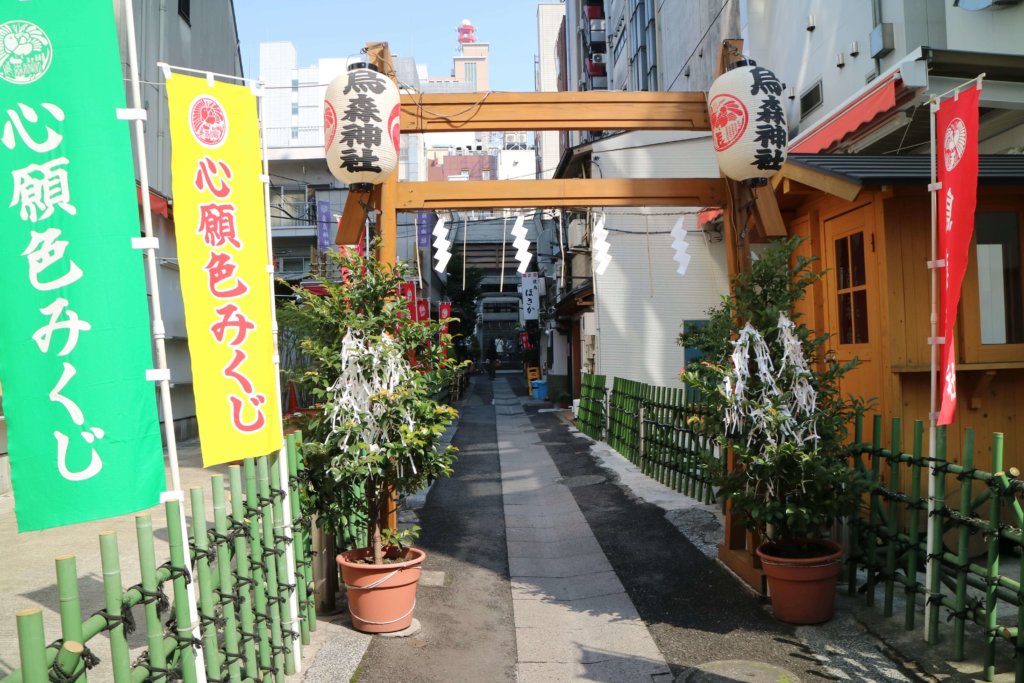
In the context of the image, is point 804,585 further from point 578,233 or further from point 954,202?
point 578,233

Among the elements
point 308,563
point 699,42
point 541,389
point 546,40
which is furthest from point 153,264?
point 546,40

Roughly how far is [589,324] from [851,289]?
14.6 metres

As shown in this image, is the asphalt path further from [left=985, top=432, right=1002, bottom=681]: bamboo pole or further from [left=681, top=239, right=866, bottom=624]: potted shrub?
[left=985, top=432, right=1002, bottom=681]: bamboo pole

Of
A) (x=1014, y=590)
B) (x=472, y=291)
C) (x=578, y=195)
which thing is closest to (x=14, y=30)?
(x=578, y=195)

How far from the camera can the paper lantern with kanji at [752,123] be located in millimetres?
6707

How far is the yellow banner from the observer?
4.25 m

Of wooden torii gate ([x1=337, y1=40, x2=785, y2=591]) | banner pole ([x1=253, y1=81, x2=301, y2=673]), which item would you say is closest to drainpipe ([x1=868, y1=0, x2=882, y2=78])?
wooden torii gate ([x1=337, y1=40, x2=785, y2=591])

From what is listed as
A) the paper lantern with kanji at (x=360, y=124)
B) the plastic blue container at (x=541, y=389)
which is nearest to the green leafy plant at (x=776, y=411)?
the paper lantern with kanji at (x=360, y=124)

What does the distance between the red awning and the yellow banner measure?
7.69 m

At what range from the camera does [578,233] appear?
23.4 meters

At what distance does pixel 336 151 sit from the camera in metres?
6.75

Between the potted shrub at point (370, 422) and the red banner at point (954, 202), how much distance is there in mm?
3600

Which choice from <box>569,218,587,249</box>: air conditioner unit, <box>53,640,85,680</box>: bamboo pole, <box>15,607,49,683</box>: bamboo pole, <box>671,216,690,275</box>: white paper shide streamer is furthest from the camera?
<box>569,218,587,249</box>: air conditioner unit

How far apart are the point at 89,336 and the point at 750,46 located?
A: 15.5 metres
